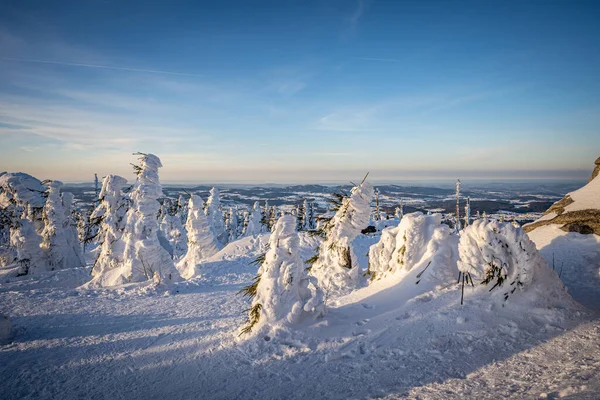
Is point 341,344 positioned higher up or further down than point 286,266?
further down

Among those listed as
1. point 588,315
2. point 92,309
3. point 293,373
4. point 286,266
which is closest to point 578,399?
point 588,315

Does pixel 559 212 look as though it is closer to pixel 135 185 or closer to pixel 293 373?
pixel 293 373

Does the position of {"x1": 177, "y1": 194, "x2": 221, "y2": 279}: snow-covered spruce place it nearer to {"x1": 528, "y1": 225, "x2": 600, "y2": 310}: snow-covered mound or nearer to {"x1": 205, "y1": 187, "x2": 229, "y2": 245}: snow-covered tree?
{"x1": 205, "y1": 187, "x2": 229, "y2": 245}: snow-covered tree

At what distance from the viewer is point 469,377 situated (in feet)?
18.2

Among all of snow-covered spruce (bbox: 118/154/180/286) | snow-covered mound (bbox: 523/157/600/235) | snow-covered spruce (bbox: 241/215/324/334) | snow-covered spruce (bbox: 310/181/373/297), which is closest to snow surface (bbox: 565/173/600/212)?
snow-covered mound (bbox: 523/157/600/235)

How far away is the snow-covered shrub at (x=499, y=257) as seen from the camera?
309 inches

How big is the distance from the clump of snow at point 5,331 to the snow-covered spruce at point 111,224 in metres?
9.09

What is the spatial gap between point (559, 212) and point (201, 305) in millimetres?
16998

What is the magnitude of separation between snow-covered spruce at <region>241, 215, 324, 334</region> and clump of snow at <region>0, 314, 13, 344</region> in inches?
273

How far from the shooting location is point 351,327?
7.88 meters

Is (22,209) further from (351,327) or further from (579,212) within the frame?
(579,212)

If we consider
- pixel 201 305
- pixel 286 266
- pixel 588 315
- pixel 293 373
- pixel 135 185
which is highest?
pixel 135 185

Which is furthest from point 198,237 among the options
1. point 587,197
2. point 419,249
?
point 587,197

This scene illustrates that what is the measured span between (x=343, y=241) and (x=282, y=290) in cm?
603
